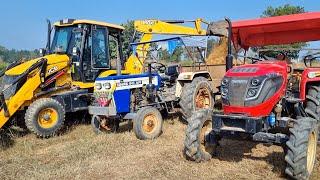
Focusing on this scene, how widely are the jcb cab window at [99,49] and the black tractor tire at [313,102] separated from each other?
5.38 meters

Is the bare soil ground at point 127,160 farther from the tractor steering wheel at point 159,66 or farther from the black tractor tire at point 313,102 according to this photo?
the tractor steering wheel at point 159,66

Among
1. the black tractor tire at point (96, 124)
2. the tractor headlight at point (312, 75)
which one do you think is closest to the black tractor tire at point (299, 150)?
the tractor headlight at point (312, 75)

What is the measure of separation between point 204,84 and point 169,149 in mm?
2659

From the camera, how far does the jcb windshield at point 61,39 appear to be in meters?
10.3

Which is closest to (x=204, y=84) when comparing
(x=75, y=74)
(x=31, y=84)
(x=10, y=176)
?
(x=75, y=74)

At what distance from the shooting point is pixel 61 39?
10484mm

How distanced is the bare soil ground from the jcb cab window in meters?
2.46

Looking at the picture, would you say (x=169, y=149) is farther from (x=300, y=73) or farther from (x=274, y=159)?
(x=300, y=73)

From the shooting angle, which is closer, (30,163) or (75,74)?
(30,163)

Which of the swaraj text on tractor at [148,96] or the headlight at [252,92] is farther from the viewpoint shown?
the swaraj text on tractor at [148,96]

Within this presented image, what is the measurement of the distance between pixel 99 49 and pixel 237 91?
5258 millimetres

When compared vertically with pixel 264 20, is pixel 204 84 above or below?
below

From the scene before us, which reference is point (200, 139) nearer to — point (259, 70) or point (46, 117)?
point (259, 70)

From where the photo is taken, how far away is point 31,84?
30.4 feet
